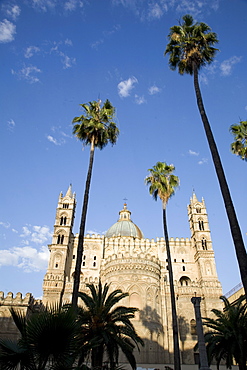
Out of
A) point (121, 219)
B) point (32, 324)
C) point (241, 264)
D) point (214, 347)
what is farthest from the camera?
point (121, 219)

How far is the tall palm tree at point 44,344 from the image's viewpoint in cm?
905

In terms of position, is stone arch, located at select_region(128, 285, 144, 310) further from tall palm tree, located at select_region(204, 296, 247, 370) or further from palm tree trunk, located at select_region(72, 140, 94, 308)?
palm tree trunk, located at select_region(72, 140, 94, 308)

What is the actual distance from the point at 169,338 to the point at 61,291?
52.3 ft

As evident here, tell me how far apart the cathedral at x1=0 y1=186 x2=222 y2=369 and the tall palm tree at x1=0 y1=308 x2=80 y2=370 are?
2610 cm

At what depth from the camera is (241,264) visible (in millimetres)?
12227

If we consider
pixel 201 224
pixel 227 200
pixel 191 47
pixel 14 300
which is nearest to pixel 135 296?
pixel 14 300

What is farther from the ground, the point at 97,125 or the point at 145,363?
the point at 97,125

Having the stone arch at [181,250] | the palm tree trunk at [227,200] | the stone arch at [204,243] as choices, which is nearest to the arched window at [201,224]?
the stone arch at [204,243]

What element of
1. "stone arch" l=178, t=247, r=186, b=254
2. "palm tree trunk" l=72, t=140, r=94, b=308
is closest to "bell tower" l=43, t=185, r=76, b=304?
"stone arch" l=178, t=247, r=186, b=254

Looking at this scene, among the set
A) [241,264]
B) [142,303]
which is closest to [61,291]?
[142,303]

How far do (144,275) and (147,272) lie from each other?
637mm

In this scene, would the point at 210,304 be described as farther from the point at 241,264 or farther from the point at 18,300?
the point at 241,264

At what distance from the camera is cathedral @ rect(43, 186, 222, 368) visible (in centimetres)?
3528

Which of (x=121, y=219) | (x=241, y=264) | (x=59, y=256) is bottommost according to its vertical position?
(x=241, y=264)
